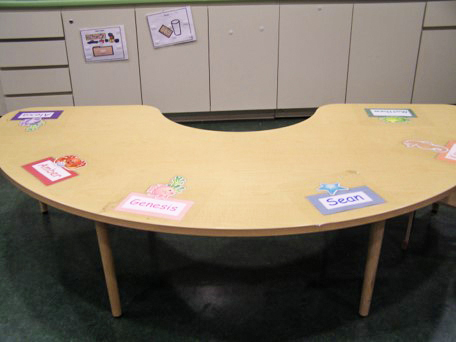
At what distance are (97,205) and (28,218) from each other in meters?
1.22

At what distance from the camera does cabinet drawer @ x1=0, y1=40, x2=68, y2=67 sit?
301cm

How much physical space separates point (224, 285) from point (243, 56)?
2013 mm

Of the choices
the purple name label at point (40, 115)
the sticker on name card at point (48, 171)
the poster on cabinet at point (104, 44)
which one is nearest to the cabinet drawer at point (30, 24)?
the poster on cabinet at point (104, 44)

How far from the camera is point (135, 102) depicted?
3.28 metres

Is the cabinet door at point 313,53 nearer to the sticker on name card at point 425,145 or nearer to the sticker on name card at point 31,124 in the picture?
the sticker on name card at point 425,145

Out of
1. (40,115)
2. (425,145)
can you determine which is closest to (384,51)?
(425,145)

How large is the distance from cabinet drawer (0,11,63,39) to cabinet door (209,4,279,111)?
1.11 meters

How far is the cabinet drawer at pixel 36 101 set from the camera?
3178 mm

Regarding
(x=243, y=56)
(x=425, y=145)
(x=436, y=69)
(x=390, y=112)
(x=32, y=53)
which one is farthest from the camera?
(x=436, y=69)

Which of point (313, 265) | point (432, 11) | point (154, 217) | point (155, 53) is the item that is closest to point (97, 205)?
point (154, 217)

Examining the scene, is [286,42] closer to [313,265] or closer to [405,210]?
[313,265]

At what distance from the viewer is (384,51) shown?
3230mm

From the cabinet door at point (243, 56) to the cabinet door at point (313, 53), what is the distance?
0.08m

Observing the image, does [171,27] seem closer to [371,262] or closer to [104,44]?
[104,44]
